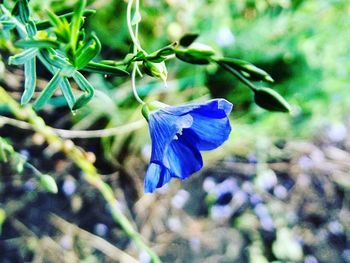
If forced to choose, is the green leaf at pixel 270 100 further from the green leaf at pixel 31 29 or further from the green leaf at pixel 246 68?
the green leaf at pixel 31 29

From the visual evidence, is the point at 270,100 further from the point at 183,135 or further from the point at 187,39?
the point at 183,135

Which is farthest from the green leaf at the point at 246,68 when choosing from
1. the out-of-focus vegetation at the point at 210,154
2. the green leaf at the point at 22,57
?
the out-of-focus vegetation at the point at 210,154

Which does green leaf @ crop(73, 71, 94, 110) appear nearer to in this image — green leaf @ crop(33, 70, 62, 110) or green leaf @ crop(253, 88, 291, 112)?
green leaf @ crop(33, 70, 62, 110)

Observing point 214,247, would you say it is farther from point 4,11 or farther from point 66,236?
point 4,11

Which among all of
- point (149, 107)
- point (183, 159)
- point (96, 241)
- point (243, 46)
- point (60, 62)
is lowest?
point (96, 241)

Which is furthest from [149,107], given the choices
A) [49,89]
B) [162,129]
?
[49,89]

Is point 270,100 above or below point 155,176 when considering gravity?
above

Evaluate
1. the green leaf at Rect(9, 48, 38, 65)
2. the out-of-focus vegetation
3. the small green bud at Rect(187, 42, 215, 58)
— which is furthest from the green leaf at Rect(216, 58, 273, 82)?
the out-of-focus vegetation
